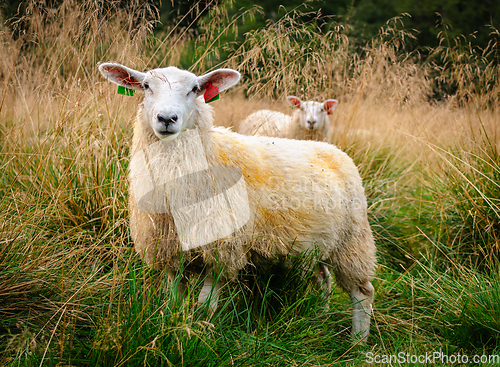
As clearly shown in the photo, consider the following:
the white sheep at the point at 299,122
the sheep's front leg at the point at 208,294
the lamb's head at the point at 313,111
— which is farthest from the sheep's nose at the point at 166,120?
the lamb's head at the point at 313,111

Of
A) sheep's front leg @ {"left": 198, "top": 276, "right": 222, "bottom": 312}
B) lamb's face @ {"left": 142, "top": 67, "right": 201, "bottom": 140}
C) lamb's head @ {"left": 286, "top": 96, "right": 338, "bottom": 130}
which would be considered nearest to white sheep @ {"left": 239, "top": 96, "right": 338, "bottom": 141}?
lamb's head @ {"left": 286, "top": 96, "right": 338, "bottom": 130}

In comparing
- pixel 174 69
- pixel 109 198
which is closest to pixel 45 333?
pixel 109 198

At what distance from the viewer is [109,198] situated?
90.2 inches

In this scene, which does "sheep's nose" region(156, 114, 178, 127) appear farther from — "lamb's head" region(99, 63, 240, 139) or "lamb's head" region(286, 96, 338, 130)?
"lamb's head" region(286, 96, 338, 130)

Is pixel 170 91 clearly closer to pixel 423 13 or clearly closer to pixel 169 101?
pixel 169 101

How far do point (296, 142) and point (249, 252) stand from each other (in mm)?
819

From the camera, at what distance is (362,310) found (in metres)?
2.24

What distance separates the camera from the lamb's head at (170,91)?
5.76ft

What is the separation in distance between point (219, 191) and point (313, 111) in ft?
7.05

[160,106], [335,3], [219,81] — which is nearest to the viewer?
[160,106]

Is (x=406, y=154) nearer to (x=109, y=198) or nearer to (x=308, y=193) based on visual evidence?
(x=308, y=193)

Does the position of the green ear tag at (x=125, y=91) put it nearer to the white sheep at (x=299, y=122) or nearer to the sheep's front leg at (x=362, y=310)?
the white sheep at (x=299, y=122)

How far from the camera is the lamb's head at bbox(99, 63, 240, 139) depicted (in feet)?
5.76

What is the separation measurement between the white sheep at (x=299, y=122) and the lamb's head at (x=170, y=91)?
1.29 meters
